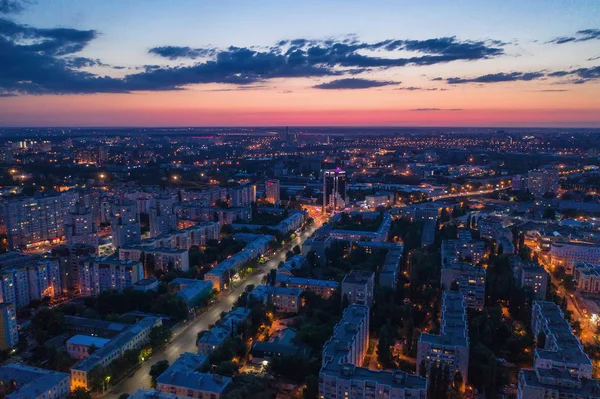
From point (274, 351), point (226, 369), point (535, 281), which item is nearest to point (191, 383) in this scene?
point (226, 369)

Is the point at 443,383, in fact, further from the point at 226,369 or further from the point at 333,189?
the point at 333,189

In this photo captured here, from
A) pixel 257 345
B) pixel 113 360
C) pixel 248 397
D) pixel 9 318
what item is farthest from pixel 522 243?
pixel 9 318

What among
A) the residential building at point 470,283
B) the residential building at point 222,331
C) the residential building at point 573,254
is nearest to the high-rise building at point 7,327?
the residential building at point 222,331

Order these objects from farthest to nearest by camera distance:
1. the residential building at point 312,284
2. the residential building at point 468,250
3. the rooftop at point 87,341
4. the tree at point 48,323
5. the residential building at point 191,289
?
the residential building at point 468,250 → the residential building at point 312,284 → the residential building at point 191,289 → the tree at point 48,323 → the rooftop at point 87,341

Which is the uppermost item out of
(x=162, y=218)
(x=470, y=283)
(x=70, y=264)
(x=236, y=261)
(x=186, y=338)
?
(x=162, y=218)

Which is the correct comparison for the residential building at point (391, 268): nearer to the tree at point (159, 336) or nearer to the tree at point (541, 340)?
the tree at point (541, 340)

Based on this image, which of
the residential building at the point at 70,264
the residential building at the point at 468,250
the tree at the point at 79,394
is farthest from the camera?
the residential building at the point at 468,250
